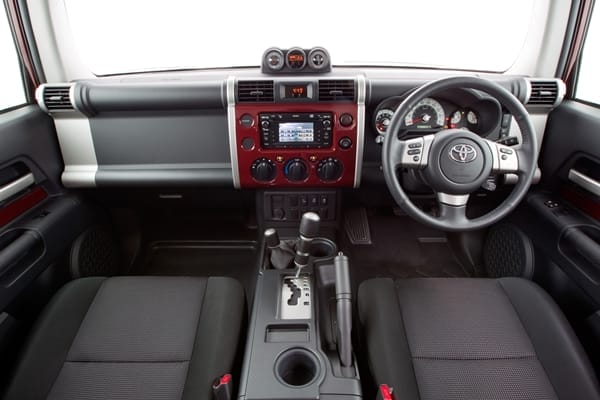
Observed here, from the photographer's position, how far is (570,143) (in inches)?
63.7

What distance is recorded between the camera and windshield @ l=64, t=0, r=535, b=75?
2018mm

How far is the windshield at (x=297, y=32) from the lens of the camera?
6.62 ft

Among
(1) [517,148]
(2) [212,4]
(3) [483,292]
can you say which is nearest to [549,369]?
(3) [483,292]

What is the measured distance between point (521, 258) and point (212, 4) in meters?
2.07

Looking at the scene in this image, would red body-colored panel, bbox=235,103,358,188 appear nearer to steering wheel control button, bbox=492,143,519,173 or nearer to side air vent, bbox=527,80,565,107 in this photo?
steering wheel control button, bbox=492,143,519,173

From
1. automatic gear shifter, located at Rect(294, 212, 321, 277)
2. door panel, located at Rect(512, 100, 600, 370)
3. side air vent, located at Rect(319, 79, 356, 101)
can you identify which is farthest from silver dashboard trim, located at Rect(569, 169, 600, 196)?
automatic gear shifter, located at Rect(294, 212, 321, 277)

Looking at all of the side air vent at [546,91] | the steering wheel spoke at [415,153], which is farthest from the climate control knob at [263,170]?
the side air vent at [546,91]

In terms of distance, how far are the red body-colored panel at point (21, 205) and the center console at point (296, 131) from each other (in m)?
0.91

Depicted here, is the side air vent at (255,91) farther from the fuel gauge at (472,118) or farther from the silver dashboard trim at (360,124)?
the fuel gauge at (472,118)

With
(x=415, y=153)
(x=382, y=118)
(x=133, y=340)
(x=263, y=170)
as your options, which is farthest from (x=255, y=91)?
(x=133, y=340)

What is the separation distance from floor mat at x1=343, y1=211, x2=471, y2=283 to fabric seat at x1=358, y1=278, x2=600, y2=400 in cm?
79

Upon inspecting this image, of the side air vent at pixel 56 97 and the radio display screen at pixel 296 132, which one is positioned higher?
the side air vent at pixel 56 97

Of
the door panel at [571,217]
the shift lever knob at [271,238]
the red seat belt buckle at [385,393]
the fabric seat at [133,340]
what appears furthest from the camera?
the shift lever knob at [271,238]

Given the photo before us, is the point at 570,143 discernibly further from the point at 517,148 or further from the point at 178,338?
the point at 178,338
